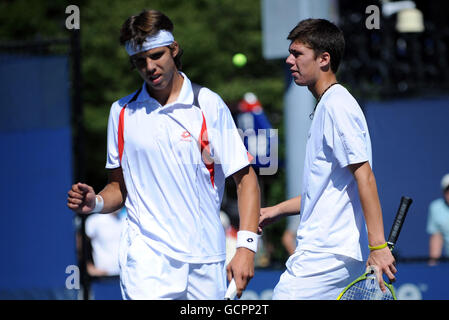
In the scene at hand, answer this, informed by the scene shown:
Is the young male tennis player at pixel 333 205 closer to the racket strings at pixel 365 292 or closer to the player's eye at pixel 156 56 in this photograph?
the racket strings at pixel 365 292

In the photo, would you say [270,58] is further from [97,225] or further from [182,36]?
[182,36]

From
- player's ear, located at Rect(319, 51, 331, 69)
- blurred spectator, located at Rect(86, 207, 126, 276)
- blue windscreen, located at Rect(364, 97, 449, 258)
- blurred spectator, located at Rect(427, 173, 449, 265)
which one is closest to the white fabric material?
blurred spectator, located at Rect(86, 207, 126, 276)

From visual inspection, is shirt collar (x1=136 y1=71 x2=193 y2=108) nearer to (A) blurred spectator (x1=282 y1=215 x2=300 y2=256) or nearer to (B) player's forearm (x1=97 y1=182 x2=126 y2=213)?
(B) player's forearm (x1=97 y1=182 x2=126 y2=213)

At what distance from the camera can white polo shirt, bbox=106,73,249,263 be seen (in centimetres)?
423

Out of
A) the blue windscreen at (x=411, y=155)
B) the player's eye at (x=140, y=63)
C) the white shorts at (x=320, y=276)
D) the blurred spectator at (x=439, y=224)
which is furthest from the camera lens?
the blue windscreen at (x=411, y=155)

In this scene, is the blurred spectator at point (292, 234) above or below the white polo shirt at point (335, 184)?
below

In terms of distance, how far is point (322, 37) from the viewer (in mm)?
4398

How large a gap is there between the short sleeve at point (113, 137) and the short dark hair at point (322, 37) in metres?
1.05

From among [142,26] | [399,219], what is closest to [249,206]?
[399,219]

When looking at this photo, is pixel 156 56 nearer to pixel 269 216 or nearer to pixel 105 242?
pixel 269 216

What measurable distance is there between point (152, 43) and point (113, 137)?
576 millimetres

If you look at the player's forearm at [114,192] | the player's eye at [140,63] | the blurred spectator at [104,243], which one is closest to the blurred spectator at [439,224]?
the blurred spectator at [104,243]

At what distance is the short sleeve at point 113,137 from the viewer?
→ 446 cm
